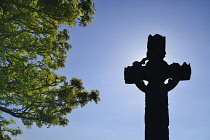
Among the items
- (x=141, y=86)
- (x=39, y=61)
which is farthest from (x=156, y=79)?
(x=39, y=61)

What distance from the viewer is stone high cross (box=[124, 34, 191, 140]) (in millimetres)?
4062

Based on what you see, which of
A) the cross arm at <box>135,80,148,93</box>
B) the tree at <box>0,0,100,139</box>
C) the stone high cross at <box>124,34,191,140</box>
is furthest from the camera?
the tree at <box>0,0,100,139</box>

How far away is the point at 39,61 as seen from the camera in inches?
603

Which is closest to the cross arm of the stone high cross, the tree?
the stone high cross

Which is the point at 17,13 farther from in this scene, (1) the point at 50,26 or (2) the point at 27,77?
(2) the point at 27,77

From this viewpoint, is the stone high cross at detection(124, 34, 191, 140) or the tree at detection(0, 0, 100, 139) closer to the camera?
the stone high cross at detection(124, 34, 191, 140)

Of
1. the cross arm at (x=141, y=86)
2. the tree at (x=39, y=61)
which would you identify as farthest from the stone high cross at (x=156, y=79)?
the tree at (x=39, y=61)

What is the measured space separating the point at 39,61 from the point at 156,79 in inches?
473

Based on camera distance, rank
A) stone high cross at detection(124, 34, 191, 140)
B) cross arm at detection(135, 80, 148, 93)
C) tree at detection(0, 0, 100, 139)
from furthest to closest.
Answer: tree at detection(0, 0, 100, 139) → cross arm at detection(135, 80, 148, 93) → stone high cross at detection(124, 34, 191, 140)

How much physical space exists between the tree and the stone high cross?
8.01m

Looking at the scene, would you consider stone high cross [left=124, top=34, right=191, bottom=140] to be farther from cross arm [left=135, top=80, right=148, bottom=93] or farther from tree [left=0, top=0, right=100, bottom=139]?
tree [left=0, top=0, right=100, bottom=139]

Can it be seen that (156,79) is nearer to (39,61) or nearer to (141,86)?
(141,86)

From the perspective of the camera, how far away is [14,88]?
1351cm

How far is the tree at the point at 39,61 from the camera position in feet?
39.8
